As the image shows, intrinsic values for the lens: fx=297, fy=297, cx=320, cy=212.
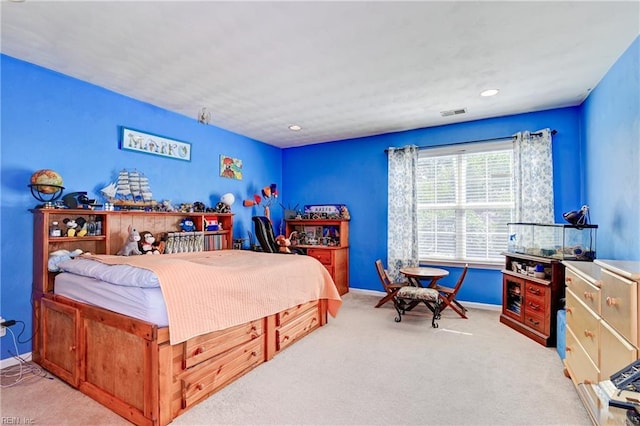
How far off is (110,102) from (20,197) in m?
1.29

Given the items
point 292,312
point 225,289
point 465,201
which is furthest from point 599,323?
point 465,201

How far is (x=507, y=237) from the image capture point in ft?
13.5

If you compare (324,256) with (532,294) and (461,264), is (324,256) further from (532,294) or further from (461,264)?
(532,294)

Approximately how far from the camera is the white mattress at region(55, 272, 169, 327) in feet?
6.18

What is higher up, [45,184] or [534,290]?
[45,184]

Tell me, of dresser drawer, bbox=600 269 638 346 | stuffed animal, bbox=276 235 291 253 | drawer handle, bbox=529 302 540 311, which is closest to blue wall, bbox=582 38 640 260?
drawer handle, bbox=529 302 540 311

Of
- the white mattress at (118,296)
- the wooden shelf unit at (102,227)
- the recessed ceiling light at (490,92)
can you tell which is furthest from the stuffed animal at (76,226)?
the recessed ceiling light at (490,92)

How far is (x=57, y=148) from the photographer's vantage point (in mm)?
2857

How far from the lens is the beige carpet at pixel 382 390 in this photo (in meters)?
1.91

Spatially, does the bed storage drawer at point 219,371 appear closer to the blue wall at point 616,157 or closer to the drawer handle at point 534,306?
the drawer handle at point 534,306

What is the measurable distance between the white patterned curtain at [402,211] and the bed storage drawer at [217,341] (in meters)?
2.73

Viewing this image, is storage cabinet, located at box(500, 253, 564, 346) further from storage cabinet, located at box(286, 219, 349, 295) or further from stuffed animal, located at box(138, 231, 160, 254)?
stuffed animal, located at box(138, 231, 160, 254)

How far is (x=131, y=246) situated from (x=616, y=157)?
479 cm

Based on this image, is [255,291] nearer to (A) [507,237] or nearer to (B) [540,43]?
(B) [540,43]
